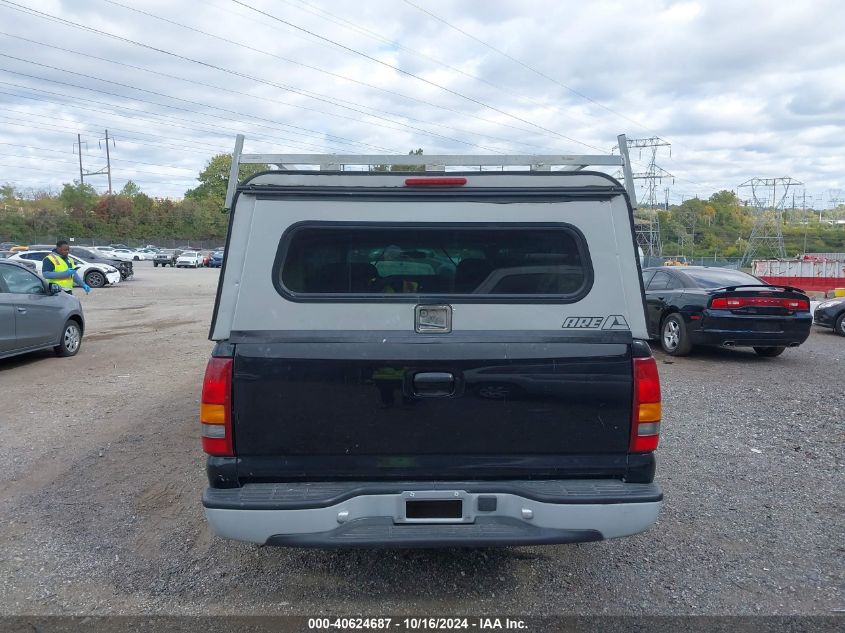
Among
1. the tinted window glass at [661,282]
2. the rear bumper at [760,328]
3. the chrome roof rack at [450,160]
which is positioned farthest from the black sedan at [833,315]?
the chrome roof rack at [450,160]

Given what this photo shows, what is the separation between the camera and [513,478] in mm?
3059

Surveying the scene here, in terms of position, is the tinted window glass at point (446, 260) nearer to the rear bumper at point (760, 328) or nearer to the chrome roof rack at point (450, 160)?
the chrome roof rack at point (450, 160)

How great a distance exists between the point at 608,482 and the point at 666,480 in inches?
86.2

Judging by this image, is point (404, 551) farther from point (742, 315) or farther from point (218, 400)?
point (742, 315)

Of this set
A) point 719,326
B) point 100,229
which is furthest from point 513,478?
point 100,229

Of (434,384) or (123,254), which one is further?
(123,254)

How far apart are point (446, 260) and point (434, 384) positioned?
641mm

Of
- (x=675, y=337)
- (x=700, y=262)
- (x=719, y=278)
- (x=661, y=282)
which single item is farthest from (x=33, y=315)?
(x=700, y=262)

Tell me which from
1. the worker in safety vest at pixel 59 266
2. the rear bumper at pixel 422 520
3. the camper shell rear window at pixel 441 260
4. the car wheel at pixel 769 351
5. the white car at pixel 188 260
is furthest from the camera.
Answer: the white car at pixel 188 260

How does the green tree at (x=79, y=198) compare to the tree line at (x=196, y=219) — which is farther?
the green tree at (x=79, y=198)

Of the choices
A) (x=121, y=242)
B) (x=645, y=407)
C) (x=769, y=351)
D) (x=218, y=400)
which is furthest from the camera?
(x=121, y=242)

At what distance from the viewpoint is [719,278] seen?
1030 cm

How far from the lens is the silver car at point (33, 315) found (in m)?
8.64

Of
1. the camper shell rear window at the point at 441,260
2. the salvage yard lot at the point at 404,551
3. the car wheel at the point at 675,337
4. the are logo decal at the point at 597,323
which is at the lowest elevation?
the salvage yard lot at the point at 404,551
